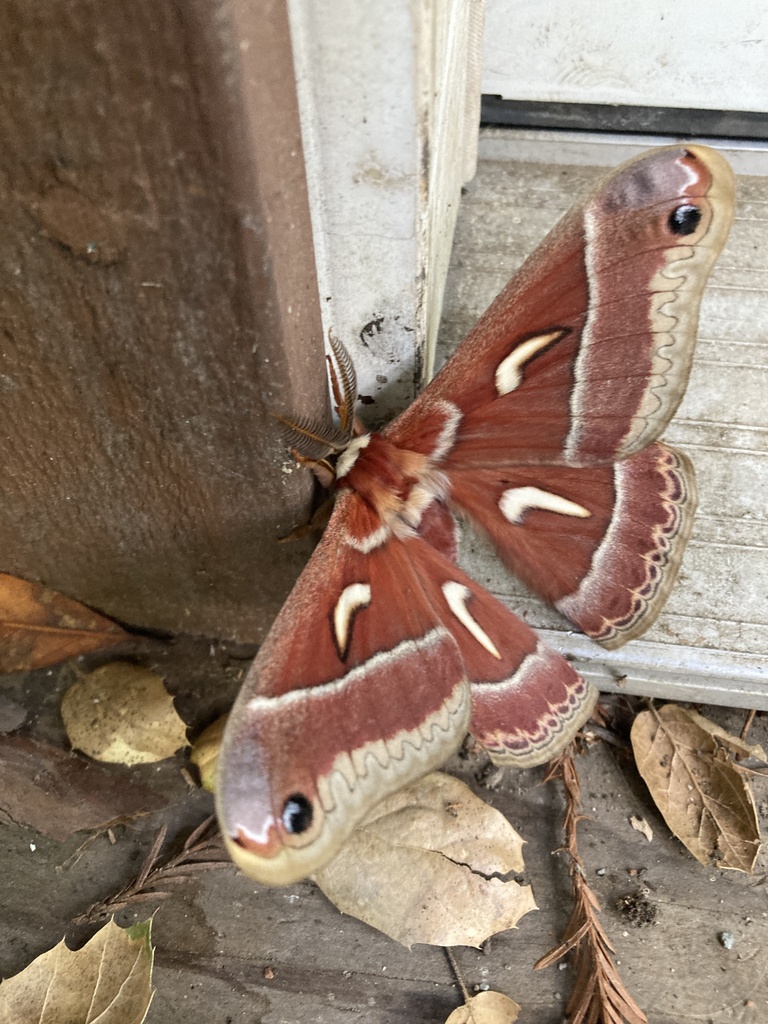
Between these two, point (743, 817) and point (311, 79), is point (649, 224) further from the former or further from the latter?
point (743, 817)

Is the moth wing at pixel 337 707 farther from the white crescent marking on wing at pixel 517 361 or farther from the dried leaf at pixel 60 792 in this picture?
the dried leaf at pixel 60 792

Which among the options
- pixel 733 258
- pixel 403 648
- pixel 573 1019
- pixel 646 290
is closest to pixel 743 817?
pixel 573 1019

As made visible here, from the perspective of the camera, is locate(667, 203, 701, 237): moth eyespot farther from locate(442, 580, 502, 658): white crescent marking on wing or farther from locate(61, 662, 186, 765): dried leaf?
locate(61, 662, 186, 765): dried leaf

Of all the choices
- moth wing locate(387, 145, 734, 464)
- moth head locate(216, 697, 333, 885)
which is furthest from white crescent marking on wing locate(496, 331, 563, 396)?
moth head locate(216, 697, 333, 885)

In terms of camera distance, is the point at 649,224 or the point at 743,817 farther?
the point at 743,817

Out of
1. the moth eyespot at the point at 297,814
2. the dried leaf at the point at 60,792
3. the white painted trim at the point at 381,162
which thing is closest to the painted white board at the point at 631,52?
the white painted trim at the point at 381,162

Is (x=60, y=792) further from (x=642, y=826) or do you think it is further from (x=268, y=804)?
(x=642, y=826)

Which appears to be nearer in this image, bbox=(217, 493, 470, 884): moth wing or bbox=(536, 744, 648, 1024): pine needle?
bbox=(217, 493, 470, 884): moth wing

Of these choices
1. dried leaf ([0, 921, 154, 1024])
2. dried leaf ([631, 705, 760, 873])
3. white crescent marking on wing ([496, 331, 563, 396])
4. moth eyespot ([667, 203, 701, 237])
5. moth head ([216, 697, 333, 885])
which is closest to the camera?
moth head ([216, 697, 333, 885])
